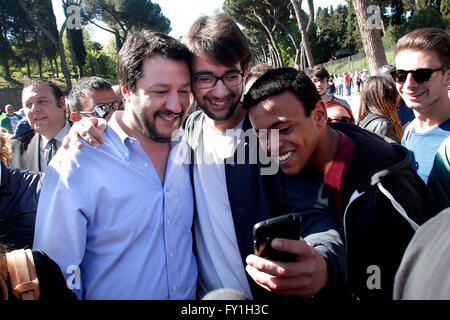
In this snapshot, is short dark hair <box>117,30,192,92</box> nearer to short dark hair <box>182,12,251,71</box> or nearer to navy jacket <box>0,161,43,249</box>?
short dark hair <box>182,12,251,71</box>

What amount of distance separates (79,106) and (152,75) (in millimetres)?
2826

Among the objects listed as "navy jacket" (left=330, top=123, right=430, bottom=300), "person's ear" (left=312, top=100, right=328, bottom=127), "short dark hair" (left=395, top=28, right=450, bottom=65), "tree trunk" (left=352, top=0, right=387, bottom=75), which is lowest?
"navy jacket" (left=330, top=123, right=430, bottom=300)

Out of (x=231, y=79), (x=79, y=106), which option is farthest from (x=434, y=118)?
(x=79, y=106)

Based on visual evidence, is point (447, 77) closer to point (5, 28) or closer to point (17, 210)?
point (17, 210)

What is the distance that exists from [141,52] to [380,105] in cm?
264

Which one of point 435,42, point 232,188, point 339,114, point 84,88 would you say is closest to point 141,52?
point 232,188

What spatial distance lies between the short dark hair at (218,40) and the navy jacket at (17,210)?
1.37 m

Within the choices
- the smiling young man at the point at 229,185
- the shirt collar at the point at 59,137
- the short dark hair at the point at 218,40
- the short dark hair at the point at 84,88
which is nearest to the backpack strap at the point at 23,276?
the smiling young man at the point at 229,185

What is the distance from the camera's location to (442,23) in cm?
2823

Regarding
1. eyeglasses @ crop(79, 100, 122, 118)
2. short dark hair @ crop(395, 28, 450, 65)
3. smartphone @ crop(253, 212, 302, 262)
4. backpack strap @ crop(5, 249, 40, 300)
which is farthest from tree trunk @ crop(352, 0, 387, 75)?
backpack strap @ crop(5, 249, 40, 300)

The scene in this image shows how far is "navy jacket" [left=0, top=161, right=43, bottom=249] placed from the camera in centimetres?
179

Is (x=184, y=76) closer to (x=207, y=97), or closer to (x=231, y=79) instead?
(x=207, y=97)

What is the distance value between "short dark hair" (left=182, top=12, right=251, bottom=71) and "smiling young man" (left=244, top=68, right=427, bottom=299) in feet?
1.09

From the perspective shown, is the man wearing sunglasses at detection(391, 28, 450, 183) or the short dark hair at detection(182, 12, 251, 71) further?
the man wearing sunglasses at detection(391, 28, 450, 183)
